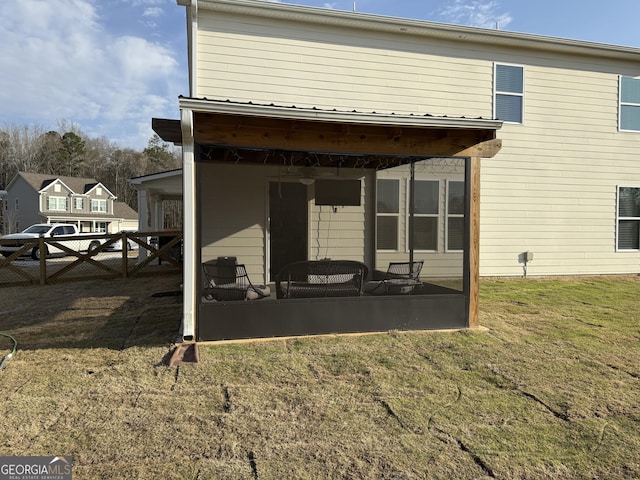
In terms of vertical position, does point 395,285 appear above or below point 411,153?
below

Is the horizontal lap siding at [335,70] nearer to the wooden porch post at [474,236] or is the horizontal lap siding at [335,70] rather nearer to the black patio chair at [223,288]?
the wooden porch post at [474,236]

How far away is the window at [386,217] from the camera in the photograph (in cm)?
775

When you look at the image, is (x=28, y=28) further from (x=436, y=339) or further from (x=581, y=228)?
(x=581, y=228)

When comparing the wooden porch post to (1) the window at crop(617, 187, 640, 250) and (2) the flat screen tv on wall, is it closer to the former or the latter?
Result: (2) the flat screen tv on wall

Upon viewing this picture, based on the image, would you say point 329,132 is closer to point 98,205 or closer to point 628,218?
point 628,218

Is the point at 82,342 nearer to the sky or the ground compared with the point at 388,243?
nearer to the ground

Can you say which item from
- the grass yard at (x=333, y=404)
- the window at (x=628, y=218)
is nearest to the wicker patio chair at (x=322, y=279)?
the grass yard at (x=333, y=404)

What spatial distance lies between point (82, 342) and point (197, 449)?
2800 millimetres

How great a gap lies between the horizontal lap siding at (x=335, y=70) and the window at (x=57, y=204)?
30537 millimetres

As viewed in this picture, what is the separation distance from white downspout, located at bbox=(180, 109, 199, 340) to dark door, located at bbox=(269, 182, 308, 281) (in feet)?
11.3

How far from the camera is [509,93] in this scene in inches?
346

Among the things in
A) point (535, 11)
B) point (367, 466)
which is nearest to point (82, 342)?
point (367, 466)

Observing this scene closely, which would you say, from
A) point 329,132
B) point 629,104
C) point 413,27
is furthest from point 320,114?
point 629,104

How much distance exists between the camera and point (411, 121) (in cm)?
421
